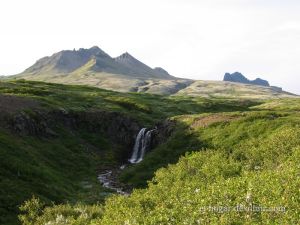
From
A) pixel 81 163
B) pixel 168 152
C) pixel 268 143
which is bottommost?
pixel 81 163

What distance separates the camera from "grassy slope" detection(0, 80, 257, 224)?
40.1m

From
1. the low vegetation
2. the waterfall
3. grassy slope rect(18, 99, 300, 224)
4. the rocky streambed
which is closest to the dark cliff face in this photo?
the waterfall

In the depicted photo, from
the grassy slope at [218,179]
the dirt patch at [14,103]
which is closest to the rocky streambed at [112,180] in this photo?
the grassy slope at [218,179]

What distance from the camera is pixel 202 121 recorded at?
60.8 metres

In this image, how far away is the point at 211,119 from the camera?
59938 millimetres

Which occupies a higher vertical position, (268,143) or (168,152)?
(268,143)

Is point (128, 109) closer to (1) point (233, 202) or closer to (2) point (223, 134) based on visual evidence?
(2) point (223, 134)

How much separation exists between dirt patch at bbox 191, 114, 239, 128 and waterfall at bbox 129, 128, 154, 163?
493 inches

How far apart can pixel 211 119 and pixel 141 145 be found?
17.8m

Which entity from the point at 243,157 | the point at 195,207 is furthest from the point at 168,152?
the point at 195,207

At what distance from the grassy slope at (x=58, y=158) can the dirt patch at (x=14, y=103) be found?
151 centimetres

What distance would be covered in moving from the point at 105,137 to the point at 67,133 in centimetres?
826

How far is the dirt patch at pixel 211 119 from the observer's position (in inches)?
2275

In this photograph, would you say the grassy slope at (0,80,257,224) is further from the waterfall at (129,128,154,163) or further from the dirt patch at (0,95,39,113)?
the waterfall at (129,128,154,163)
